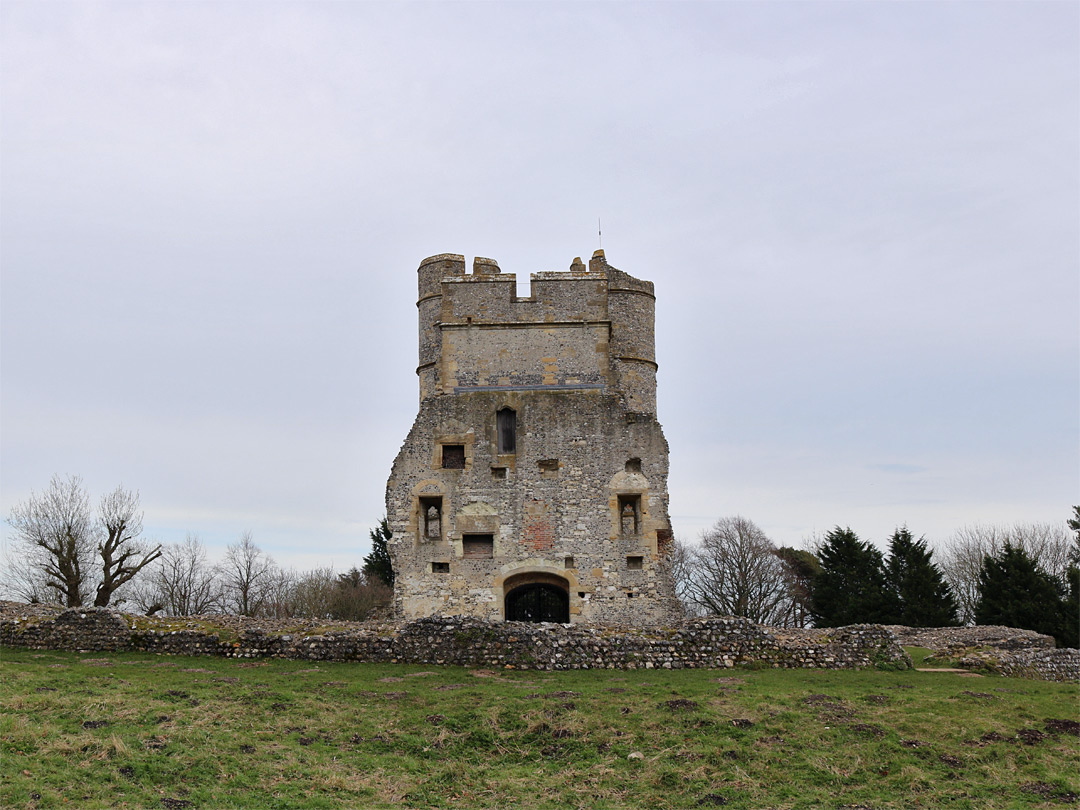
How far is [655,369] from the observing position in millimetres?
31500

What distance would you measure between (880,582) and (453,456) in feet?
71.3

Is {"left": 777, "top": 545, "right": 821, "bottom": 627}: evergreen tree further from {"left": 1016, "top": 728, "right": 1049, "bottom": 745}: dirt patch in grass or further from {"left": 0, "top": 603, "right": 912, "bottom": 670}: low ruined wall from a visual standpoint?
{"left": 1016, "top": 728, "right": 1049, "bottom": 745}: dirt patch in grass

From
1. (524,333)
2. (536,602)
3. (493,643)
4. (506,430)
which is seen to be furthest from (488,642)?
(524,333)

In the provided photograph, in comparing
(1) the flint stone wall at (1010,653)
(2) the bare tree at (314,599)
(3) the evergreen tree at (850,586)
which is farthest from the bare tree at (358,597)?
(1) the flint stone wall at (1010,653)

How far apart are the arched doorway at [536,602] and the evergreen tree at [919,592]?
16.8 metres

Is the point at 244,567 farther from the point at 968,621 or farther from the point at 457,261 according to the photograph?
the point at 968,621

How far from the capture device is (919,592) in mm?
35781

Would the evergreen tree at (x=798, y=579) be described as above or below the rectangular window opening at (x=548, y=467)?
below

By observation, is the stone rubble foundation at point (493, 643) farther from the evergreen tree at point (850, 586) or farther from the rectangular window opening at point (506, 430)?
the evergreen tree at point (850, 586)

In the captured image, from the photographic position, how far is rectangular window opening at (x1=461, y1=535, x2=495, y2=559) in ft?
82.7

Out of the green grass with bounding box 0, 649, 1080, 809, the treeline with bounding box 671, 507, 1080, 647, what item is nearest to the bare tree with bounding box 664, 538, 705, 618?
the treeline with bounding box 671, 507, 1080, 647

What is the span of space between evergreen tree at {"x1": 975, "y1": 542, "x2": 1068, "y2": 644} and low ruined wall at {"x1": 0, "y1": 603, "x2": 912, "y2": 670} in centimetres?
1484

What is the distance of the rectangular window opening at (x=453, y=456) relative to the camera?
25.9 m

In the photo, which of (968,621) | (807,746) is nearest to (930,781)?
(807,746)
